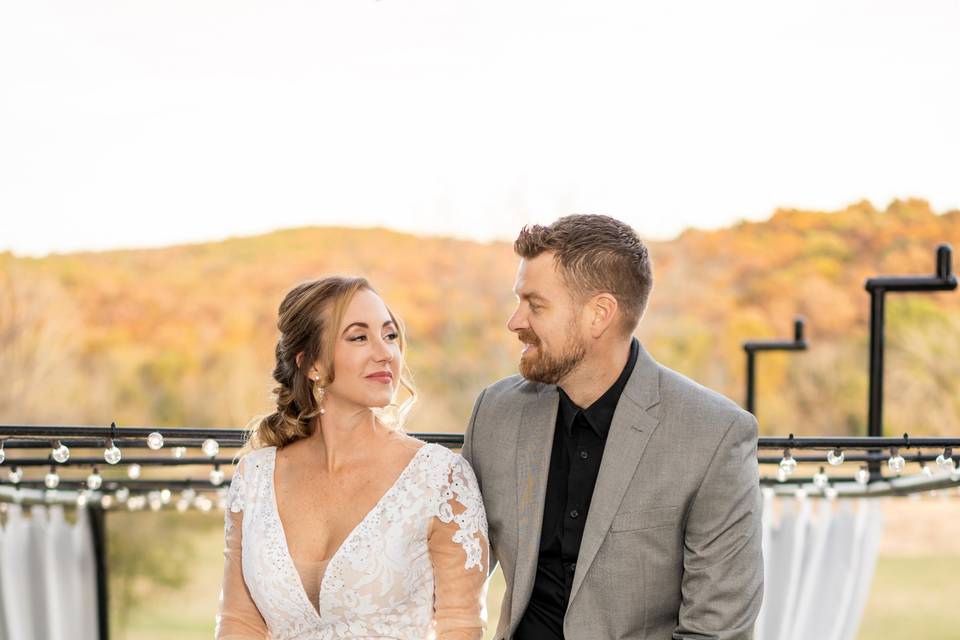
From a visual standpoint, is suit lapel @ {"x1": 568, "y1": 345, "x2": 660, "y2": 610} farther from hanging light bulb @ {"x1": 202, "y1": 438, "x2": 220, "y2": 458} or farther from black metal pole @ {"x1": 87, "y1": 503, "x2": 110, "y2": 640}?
black metal pole @ {"x1": 87, "y1": 503, "x2": 110, "y2": 640}

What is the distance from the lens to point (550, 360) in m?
2.16

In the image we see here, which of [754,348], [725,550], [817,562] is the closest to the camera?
[725,550]

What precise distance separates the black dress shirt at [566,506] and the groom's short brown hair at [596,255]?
0.50 feet

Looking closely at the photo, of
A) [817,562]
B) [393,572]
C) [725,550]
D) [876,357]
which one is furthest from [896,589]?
[393,572]

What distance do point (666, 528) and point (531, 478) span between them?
0.95 ft

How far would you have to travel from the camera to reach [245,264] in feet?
36.5

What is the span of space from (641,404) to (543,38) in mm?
9483

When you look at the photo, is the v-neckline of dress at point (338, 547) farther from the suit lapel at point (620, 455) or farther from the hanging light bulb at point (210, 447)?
the suit lapel at point (620, 455)

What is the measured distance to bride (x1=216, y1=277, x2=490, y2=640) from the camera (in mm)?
2215

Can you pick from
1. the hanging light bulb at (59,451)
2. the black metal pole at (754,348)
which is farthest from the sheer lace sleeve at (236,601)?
the black metal pole at (754,348)

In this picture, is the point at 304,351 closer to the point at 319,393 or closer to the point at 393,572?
the point at 319,393

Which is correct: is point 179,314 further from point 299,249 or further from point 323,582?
point 323,582

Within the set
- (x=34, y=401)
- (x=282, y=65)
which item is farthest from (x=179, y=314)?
(x=282, y=65)

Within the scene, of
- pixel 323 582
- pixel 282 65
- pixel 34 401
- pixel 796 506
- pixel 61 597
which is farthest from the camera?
pixel 282 65
